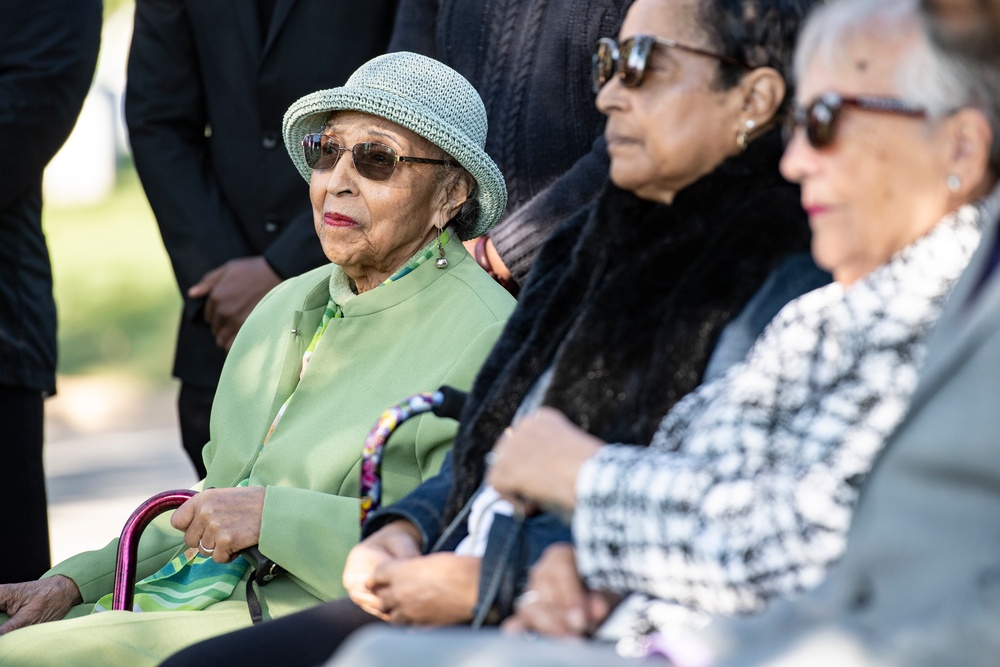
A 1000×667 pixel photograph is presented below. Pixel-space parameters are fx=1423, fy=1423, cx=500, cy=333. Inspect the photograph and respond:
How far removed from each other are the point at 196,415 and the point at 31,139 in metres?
1.11

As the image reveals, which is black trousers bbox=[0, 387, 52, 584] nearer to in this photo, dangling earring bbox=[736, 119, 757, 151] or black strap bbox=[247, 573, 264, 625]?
black strap bbox=[247, 573, 264, 625]

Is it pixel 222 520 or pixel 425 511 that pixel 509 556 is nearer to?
pixel 425 511

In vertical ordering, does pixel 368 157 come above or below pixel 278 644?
above

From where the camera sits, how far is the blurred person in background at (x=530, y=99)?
4137mm

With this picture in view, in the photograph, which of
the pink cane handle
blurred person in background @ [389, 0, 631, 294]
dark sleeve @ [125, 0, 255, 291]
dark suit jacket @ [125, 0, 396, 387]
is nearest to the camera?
the pink cane handle

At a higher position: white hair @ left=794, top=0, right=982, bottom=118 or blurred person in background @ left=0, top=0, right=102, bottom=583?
white hair @ left=794, top=0, right=982, bottom=118

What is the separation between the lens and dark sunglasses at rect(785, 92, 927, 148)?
2.15 meters

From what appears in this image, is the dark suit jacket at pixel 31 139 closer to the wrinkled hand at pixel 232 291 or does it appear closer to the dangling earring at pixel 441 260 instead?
the wrinkled hand at pixel 232 291

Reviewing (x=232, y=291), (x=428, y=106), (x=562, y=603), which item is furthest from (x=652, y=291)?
(x=232, y=291)

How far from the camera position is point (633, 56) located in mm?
2646

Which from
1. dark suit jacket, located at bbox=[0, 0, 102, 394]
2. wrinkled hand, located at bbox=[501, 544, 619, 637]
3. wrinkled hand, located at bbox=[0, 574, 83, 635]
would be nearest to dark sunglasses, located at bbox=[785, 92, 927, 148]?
wrinkled hand, located at bbox=[501, 544, 619, 637]

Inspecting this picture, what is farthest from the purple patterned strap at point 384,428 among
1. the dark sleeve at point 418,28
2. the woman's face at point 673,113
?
the dark sleeve at point 418,28

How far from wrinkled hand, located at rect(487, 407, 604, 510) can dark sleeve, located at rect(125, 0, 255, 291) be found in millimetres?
2775

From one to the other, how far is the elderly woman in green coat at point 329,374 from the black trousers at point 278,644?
399 mm
